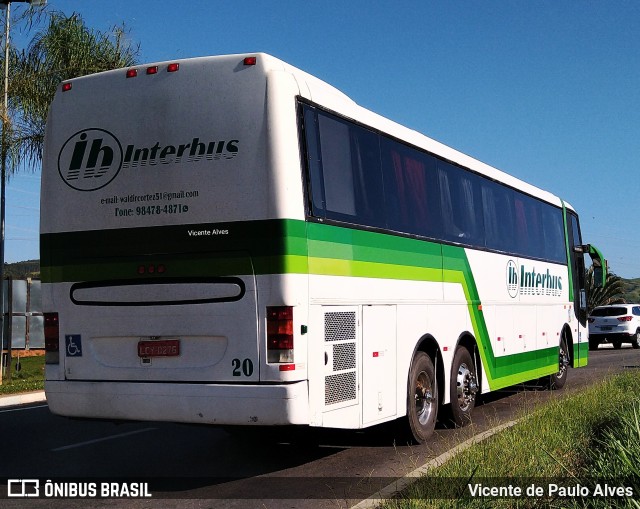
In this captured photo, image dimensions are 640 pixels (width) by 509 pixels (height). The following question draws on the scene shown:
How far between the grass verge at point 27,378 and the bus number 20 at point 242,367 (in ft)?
36.0

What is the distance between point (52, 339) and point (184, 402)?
1.70 m

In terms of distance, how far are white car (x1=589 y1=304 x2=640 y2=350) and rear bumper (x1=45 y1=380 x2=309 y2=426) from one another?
32.5m

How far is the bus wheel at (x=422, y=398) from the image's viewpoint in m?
10.4

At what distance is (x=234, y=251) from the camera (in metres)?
8.23

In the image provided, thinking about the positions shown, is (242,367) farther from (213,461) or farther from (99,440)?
(99,440)

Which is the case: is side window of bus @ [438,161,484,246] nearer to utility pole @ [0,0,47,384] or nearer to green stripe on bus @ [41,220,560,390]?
green stripe on bus @ [41,220,560,390]

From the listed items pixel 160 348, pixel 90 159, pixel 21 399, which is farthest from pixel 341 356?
pixel 21 399

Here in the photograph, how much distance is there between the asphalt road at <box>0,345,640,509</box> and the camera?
792cm

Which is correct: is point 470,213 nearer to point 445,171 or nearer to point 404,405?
point 445,171

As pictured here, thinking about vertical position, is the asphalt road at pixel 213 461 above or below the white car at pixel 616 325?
below

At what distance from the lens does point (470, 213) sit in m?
12.9

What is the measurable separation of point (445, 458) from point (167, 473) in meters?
2.64

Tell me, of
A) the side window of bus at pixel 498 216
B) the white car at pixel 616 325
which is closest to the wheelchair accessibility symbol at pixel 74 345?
the side window of bus at pixel 498 216

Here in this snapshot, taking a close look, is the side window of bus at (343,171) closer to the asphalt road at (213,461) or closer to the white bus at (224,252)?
the white bus at (224,252)
